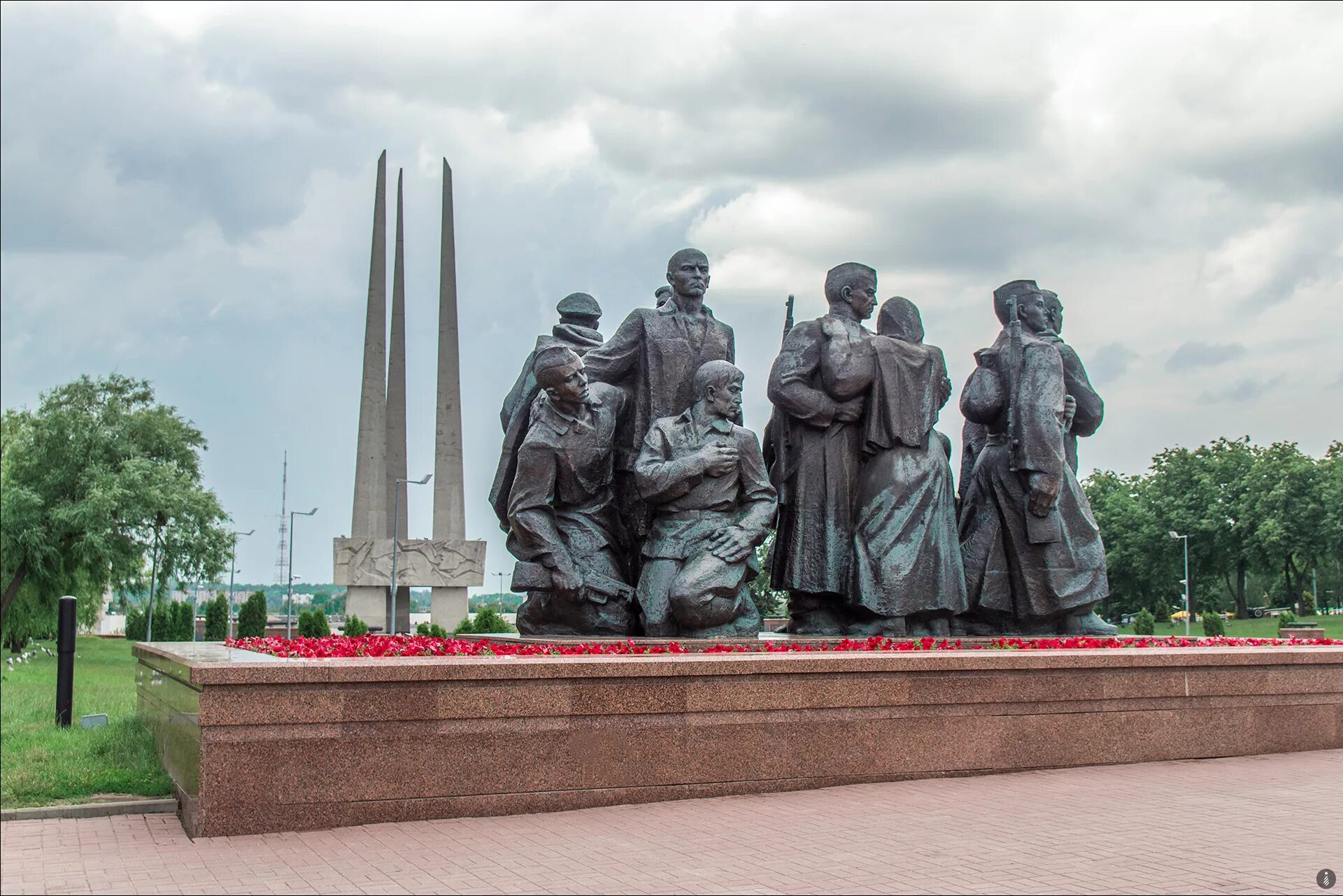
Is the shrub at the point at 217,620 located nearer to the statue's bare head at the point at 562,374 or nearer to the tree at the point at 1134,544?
the statue's bare head at the point at 562,374

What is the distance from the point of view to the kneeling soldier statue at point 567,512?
391 inches

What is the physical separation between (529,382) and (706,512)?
2.08 m

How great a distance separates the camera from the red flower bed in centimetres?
806

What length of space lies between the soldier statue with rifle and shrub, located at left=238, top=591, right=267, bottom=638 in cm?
2648

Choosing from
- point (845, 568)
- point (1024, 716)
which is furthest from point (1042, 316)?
point (1024, 716)

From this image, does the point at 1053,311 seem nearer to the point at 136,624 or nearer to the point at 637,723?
the point at 637,723

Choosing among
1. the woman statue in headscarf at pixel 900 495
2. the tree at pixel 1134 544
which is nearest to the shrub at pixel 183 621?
the woman statue in headscarf at pixel 900 495

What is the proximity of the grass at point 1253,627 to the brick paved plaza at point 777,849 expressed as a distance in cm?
3745

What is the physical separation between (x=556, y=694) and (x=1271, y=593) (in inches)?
2836

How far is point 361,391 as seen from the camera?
48.3 meters

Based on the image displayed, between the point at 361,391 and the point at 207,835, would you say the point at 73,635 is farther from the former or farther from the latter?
the point at 361,391

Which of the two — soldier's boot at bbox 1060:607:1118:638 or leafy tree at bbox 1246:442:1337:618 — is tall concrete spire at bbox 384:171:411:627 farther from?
soldier's boot at bbox 1060:607:1118:638

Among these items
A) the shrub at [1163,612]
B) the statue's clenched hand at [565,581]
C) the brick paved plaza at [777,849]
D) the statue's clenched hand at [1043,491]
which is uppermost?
the statue's clenched hand at [1043,491]

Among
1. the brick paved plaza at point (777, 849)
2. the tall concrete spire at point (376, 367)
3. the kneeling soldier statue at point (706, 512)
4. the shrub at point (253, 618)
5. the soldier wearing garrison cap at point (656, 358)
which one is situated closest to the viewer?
the brick paved plaza at point (777, 849)
